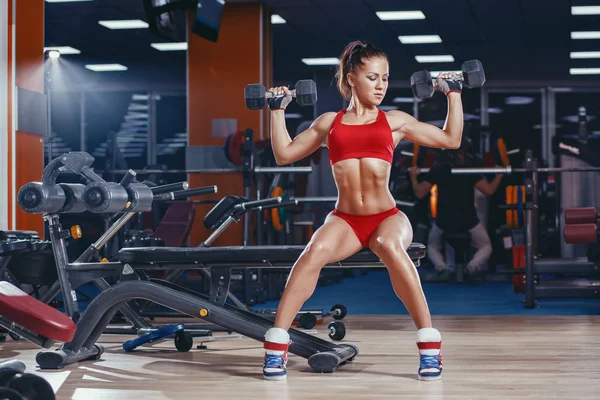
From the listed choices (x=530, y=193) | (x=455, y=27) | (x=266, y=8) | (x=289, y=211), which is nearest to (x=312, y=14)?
(x=266, y=8)

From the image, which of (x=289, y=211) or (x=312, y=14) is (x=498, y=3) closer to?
(x=312, y=14)

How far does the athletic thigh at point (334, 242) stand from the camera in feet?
10.7

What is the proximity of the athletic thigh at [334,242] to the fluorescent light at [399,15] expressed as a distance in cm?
708

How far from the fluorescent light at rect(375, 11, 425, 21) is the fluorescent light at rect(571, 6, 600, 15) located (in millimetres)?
1719

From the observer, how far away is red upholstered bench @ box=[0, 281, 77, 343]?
2.30 meters

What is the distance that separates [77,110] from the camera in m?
15.4

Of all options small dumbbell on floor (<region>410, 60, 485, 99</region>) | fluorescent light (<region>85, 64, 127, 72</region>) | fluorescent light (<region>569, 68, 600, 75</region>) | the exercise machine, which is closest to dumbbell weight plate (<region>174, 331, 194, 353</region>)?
the exercise machine

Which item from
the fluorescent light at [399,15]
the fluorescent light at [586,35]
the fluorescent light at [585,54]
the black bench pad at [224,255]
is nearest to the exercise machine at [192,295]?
the black bench pad at [224,255]

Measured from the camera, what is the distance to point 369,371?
3.43 m

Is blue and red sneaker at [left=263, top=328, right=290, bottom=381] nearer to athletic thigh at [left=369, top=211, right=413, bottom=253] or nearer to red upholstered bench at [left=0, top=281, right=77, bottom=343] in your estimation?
athletic thigh at [left=369, top=211, right=413, bottom=253]

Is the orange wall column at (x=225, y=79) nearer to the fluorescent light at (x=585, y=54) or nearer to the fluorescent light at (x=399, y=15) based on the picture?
the fluorescent light at (x=399, y=15)

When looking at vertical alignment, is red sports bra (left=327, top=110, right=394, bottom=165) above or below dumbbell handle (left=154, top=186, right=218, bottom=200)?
above

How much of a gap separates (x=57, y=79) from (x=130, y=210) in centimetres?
1088

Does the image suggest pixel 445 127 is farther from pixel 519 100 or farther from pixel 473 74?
pixel 519 100
